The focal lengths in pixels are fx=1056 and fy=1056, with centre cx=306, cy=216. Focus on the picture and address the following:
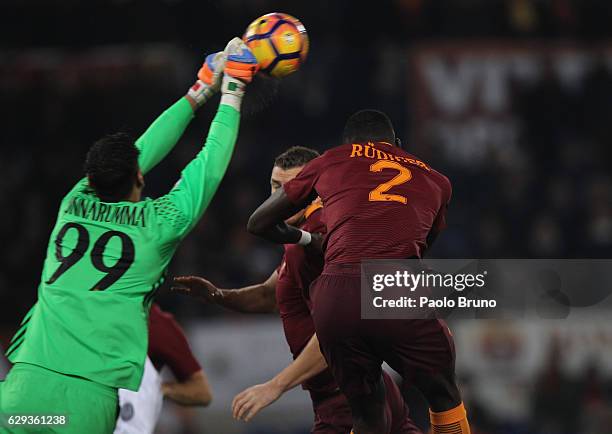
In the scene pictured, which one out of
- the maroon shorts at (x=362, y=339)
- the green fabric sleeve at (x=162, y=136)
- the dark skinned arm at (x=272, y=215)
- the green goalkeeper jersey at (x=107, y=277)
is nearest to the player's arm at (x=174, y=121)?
the green fabric sleeve at (x=162, y=136)

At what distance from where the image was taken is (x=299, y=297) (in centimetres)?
588

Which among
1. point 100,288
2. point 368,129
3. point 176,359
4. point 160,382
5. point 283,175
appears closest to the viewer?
point 100,288

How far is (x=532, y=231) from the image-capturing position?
12484 millimetres

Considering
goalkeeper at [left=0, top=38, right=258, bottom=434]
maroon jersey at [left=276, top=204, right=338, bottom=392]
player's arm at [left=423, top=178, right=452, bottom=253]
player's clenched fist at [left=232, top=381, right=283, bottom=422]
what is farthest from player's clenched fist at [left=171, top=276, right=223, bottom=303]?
player's arm at [left=423, top=178, right=452, bottom=253]

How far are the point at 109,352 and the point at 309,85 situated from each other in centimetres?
936

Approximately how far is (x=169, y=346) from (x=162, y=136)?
2.01 metres

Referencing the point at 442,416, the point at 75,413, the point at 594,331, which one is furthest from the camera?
the point at 594,331

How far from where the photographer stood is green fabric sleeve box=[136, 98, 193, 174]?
5316 millimetres

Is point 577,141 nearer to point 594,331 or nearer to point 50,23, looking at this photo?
point 594,331

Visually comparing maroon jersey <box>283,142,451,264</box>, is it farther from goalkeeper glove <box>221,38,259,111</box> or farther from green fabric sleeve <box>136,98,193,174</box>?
green fabric sleeve <box>136,98,193,174</box>

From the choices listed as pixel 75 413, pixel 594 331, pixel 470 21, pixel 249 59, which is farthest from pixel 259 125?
pixel 75 413

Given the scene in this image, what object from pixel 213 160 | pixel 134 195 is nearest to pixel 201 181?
pixel 213 160

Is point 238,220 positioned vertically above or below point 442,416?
above

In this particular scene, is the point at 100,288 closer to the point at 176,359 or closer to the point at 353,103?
the point at 176,359
